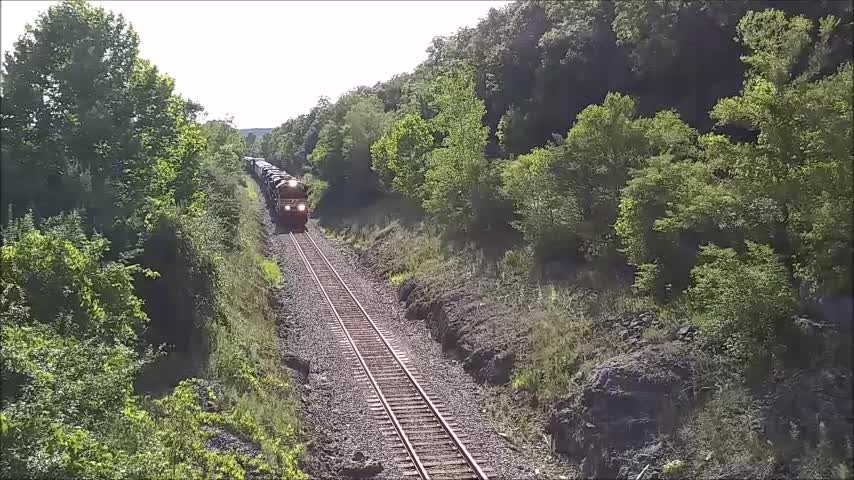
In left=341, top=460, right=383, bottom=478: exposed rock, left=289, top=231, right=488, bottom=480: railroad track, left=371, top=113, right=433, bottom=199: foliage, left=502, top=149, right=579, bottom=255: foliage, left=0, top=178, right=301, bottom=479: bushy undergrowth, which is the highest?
left=371, top=113, right=433, bottom=199: foliage

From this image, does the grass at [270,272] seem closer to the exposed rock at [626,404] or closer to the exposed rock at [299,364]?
the exposed rock at [299,364]

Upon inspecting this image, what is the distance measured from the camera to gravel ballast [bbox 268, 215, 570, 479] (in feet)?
42.7

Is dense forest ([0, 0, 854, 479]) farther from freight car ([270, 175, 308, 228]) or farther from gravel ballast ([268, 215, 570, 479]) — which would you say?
freight car ([270, 175, 308, 228])

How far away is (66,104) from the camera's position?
1628 centimetres

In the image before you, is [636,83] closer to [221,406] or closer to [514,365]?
[514,365]

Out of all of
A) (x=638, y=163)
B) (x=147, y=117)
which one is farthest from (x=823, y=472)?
(x=147, y=117)

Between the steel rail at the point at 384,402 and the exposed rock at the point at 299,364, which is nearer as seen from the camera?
the steel rail at the point at 384,402

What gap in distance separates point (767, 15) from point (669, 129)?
539cm

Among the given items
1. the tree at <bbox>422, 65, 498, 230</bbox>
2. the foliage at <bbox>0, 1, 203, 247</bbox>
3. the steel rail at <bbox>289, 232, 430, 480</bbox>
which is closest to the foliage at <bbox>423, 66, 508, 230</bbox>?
the tree at <bbox>422, 65, 498, 230</bbox>

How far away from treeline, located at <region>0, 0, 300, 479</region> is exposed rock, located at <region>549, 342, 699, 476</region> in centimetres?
568

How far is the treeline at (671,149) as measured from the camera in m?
11.0

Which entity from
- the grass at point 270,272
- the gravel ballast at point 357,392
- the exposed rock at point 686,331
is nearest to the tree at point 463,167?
the gravel ballast at point 357,392

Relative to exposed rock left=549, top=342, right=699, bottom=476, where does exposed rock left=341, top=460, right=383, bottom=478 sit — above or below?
below

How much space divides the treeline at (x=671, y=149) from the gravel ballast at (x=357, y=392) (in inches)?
187
